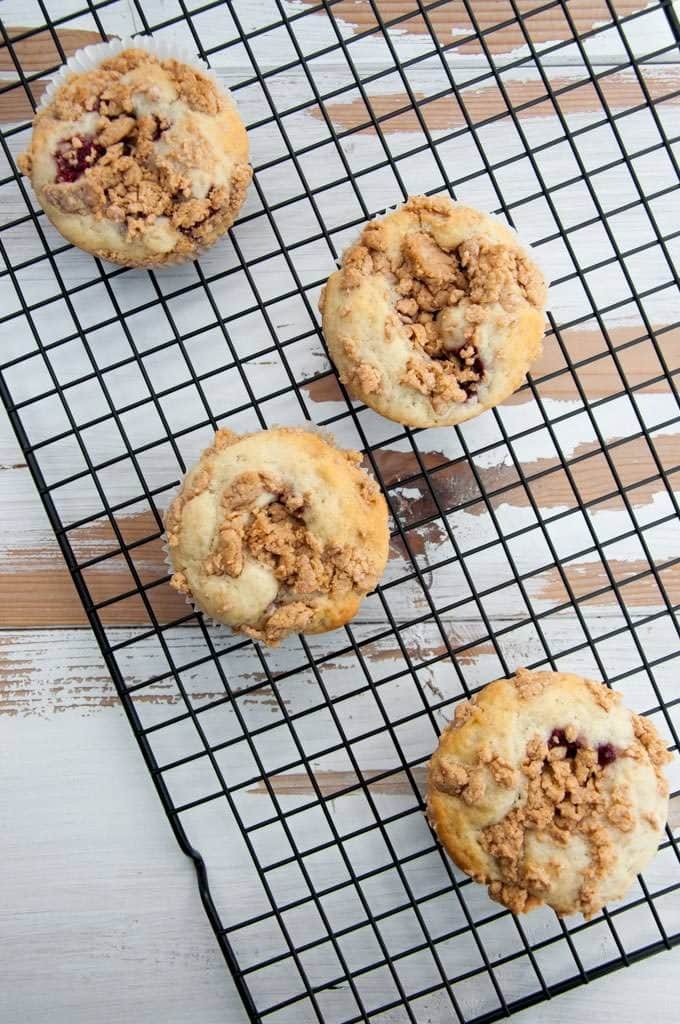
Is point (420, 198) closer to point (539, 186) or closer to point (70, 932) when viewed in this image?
point (539, 186)

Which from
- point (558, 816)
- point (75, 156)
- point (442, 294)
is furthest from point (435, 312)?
point (558, 816)

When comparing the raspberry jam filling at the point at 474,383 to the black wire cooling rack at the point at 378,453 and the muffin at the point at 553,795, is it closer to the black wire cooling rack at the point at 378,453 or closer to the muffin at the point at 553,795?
the black wire cooling rack at the point at 378,453

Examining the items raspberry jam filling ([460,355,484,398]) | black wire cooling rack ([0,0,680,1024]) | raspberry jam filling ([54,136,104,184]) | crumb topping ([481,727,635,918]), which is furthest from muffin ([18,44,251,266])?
crumb topping ([481,727,635,918])

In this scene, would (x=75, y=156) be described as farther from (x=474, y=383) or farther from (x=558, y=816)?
(x=558, y=816)

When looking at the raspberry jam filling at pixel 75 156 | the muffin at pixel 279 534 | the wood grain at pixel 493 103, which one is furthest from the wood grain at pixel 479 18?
the muffin at pixel 279 534

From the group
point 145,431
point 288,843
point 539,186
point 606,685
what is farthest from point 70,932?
point 539,186
